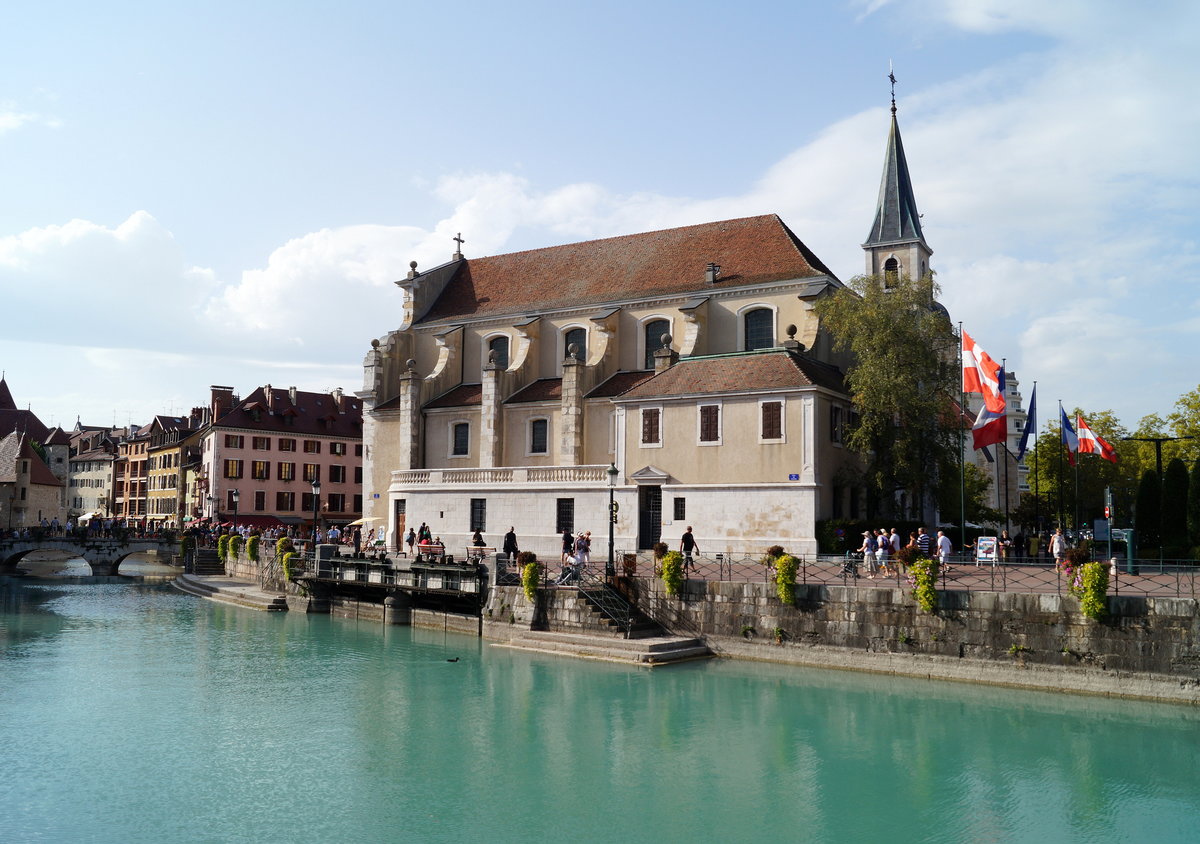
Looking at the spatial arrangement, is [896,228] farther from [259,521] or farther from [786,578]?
[259,521]

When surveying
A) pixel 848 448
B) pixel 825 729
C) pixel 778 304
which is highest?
pixel 778 304

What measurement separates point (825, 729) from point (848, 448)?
1733 centimetres

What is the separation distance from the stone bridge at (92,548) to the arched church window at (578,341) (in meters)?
32.7

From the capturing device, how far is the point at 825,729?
22078mm

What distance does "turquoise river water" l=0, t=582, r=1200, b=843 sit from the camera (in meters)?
16.0

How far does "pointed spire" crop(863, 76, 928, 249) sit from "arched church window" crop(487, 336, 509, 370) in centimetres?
2276

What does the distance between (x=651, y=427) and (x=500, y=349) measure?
16.4 meters

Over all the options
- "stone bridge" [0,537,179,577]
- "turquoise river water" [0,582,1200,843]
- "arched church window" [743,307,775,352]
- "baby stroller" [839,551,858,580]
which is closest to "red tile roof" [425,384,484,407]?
"arched church window" [743,307,775,352]

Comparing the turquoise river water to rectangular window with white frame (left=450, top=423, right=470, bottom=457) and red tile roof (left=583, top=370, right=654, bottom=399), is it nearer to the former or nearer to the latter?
red tile roof (left=583, top=370, right=654, bottom=399)

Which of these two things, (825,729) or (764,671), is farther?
(764,671)

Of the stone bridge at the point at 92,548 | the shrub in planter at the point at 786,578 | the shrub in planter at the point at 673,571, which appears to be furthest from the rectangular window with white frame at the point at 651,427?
the stone bridge at the point at 92,548

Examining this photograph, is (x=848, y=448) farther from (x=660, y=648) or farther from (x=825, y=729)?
(x=825, y=729)

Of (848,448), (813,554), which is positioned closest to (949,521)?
(848,448)

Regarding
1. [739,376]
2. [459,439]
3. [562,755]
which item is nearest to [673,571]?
[562,755]
